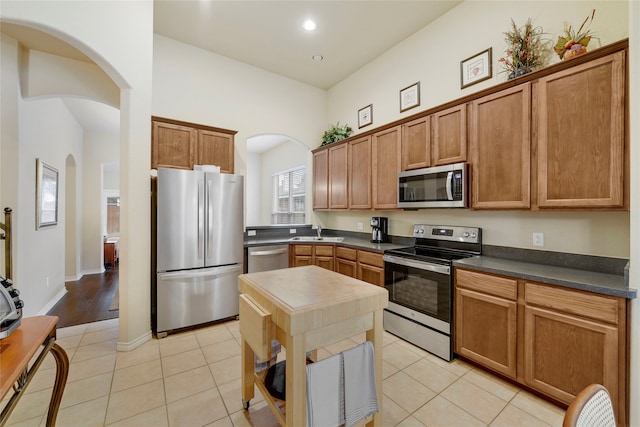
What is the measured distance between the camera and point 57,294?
414 cm

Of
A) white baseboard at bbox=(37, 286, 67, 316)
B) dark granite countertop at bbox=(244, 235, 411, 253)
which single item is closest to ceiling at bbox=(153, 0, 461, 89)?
dark granite countertop at bbox=(244, 235, 411, 253)

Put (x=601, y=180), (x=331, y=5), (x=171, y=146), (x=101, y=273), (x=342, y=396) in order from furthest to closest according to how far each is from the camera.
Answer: (x=101, y=273) < (x=171, y=146) < (x=331, y=5) < (x=601, y=180) < (x=342, y=396)

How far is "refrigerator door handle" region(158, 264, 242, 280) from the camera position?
2.95 metres

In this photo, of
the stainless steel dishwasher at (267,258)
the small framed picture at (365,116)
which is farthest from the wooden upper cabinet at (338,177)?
the stainless steel dishwasher at (267,258)

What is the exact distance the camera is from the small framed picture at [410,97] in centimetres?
345

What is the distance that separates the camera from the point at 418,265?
8.66 feet

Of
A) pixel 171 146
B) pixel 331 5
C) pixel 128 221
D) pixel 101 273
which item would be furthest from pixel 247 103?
pixel 101 273

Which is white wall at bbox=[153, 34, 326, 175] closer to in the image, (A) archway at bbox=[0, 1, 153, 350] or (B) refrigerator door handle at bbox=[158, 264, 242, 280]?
(A) archway at bbox=[0, 1, 153, 350]

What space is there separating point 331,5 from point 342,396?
362 centimetres

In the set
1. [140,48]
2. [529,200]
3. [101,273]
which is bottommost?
[101,273]

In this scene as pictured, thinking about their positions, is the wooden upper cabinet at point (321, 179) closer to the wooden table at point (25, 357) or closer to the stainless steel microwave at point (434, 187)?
the stainless steel microwave at point (434, 187)

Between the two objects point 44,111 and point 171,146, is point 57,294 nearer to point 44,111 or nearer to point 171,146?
point 44,111

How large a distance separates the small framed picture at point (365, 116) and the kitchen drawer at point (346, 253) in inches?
76.8

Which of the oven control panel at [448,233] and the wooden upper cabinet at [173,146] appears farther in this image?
the wooden upper cabinet at [173,146]
